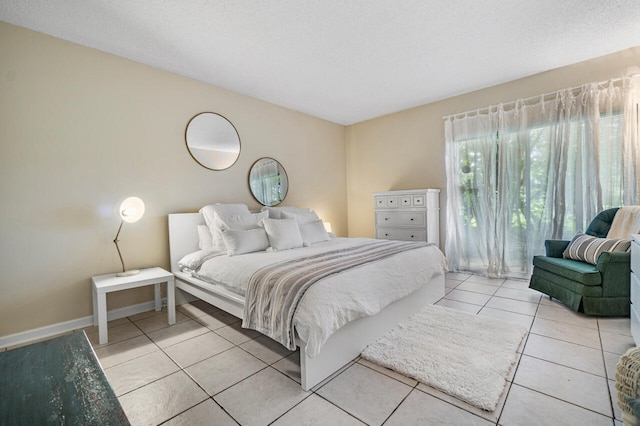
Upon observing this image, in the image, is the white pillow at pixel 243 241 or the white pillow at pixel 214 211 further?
the white pillow at pixel 214 211

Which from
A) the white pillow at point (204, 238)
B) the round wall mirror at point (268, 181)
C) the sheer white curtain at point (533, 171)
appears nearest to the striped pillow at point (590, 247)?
the sheer white curtain at point (533, 171)

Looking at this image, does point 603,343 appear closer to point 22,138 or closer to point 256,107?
point 256,107

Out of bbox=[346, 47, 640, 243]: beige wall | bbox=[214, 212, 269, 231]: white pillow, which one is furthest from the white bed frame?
bbox=[346, 47, 640, 243]: beige wall

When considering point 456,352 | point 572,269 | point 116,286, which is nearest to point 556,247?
point 572,269

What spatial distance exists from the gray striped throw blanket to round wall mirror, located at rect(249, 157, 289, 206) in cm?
189

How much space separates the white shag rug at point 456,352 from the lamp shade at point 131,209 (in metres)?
2.36

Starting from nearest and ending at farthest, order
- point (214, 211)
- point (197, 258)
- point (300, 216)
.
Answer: point (197, 258), point (214, 211), point (300, 216)

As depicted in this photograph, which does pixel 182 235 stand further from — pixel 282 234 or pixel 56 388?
pixel 56 388

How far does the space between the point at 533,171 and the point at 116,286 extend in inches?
185

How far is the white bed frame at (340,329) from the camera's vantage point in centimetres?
175

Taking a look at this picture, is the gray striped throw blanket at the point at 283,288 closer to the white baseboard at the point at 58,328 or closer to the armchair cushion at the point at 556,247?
the white baseboard at the point at 58,328

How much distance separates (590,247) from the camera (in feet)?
9.00

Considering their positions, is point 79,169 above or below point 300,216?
above

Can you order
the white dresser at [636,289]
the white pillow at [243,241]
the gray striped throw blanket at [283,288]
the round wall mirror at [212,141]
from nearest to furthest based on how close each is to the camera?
1. the gray striped throw blanket at [283,288]
2. the white dresser at [636,289]
3. the white pillow at [243,241]
4. the round wall mirror at [212,141]
